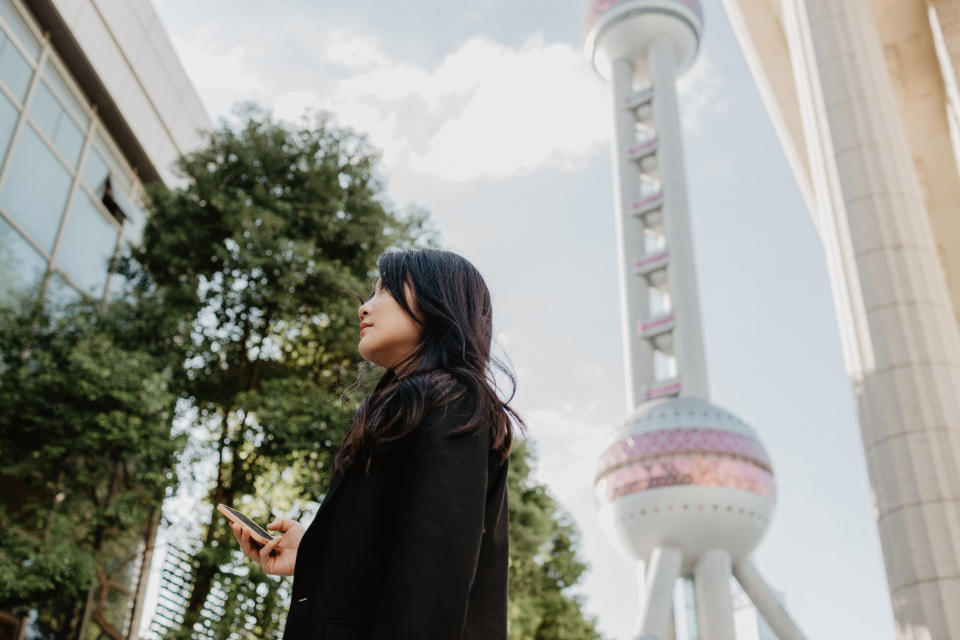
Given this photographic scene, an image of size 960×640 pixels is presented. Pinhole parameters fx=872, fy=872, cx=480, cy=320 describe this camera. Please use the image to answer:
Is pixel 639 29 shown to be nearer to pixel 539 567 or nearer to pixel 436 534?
pixel 539 567

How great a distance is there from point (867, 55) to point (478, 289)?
35.2ft

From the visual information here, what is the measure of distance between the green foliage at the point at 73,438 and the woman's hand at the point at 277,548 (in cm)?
940

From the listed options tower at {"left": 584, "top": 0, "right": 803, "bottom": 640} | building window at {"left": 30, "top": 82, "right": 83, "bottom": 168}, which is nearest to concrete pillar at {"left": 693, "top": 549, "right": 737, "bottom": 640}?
tower at {"left": 584, "top": 0, "right": 803, "bottom": 640}

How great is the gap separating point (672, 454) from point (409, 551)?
57.3ft

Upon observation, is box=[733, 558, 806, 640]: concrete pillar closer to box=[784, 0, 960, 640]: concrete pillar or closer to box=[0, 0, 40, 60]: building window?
box=[784, 0, 960, 640]: concrete pillar

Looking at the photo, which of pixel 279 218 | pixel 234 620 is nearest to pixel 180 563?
pixel 234 620

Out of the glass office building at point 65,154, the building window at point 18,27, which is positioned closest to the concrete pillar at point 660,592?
the glass office building at point 65,154

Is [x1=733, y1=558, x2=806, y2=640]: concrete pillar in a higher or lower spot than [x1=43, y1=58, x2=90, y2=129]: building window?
lower

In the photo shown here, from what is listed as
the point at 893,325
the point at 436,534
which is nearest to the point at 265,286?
the point at 893,325

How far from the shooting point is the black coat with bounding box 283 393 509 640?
1.57 m

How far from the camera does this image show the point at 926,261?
32.4 feet

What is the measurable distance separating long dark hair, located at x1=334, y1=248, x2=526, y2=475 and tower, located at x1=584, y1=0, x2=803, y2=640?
629 inches

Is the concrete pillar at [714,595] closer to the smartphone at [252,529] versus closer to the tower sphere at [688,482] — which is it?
the tower sphere at [688,482]

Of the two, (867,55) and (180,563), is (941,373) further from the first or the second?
(180,563)
